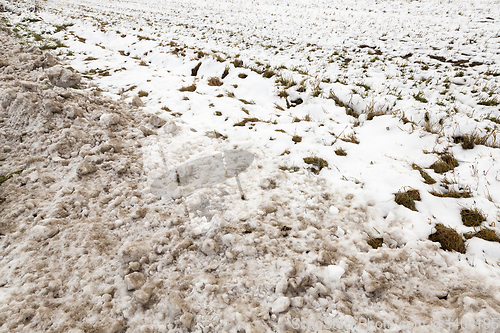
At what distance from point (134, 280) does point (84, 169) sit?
1952 millimetres

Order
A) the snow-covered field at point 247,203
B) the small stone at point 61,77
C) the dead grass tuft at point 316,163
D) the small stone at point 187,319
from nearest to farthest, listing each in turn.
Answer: the small stone at point 187,319 < the snow-covered field at point 247,203 < the dead grass tuft at point 316,163 < the small stone at point 61,77

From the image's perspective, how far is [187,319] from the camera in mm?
1790

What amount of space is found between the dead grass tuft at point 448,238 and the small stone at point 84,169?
4235mm

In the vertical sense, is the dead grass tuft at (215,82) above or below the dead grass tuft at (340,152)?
below

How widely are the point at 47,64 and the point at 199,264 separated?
24.7 feet

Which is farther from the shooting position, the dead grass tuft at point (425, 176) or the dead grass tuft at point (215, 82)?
the dead grass tuft at point (215, 82)

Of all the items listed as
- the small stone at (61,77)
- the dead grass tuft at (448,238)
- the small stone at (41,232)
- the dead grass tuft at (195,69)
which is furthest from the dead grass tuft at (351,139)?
the small stone at (61,77)

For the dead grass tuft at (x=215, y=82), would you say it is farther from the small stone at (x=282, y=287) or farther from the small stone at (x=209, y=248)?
the small stone at (x=282, y=287)

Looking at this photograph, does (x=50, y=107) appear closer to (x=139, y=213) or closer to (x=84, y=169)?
(x=84, y=169)

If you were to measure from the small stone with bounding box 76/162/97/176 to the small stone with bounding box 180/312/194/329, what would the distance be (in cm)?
248

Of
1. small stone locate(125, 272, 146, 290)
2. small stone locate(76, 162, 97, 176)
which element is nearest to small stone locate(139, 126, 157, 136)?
small stone locate(76, 162, 97, 176)

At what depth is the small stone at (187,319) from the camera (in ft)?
5.84

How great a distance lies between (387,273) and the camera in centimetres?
209

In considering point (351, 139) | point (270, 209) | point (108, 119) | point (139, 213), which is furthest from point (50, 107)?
point (351, 139)
